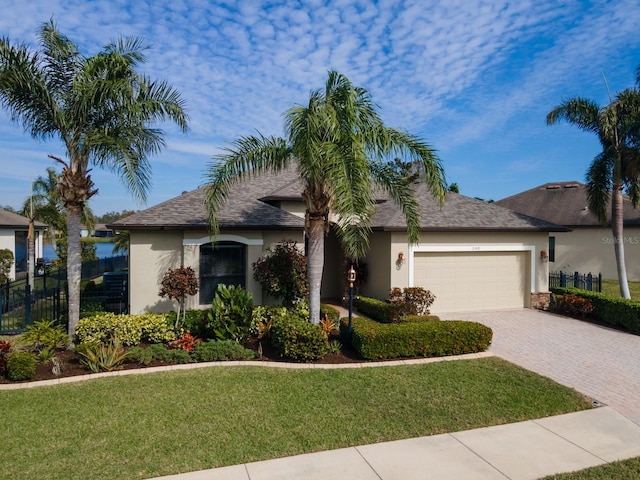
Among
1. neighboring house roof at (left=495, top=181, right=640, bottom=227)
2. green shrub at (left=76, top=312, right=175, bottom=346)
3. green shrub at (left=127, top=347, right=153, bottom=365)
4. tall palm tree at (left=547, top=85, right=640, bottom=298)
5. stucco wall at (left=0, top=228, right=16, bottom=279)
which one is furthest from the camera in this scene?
neighboring house roof at (left=495, top=181, right=640, bottom=227)

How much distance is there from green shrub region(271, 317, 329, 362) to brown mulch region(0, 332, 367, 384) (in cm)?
22

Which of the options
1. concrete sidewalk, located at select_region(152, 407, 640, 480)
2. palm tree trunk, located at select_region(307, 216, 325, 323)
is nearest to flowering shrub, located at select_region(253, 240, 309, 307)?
palm tree trunk, located at select_region(307, 216, 325, 323)

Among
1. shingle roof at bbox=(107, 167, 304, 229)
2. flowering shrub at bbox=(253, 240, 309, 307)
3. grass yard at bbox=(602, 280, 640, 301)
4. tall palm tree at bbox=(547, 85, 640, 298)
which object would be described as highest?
tall palm tree at bbox=(547, 85, 640, 298)

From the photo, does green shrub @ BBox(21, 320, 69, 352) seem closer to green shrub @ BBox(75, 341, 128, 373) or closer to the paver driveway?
green shrub @ BBox(75, 341, 128, 373)

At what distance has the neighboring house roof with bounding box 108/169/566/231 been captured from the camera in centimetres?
1176

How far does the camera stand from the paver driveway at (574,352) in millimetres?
7461

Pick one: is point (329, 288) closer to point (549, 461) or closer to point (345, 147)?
point (345, 147)

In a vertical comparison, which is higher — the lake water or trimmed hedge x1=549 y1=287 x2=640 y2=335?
the lake water

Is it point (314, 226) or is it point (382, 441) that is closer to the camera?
point (382, 441)

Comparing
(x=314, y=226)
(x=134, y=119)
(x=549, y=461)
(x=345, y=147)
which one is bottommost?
(x=549, y=461)

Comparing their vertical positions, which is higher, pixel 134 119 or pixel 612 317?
pixel 134 119

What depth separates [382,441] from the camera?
5.52 m

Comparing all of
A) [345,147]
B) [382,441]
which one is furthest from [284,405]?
[345,147]

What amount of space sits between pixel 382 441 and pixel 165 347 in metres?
6.05
